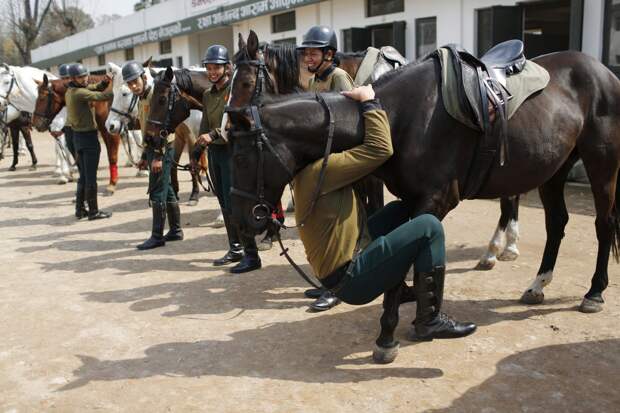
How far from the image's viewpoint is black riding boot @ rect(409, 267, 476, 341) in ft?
10.6

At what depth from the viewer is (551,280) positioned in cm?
466

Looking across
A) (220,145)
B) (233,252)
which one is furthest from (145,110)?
(233,252)

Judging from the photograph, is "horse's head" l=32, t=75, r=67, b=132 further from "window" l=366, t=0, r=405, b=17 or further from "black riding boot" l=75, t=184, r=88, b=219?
"window" l=366, t=0, r=405, b=17

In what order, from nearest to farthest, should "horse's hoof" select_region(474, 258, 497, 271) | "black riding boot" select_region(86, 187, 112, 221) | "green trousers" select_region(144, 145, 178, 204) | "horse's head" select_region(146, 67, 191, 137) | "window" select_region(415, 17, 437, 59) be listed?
"horse's hoof" select_region(474, 258, 497, 271) → "horse's head" select_region(146, 67, 191, 137) → "green trousers" select_region(144, 145, 178, 204) → "black riding boot" select_region(86, 187, 112, 221) → "window" select_region(415, 17, 437, 59)

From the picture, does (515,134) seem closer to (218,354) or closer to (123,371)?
(218,354)

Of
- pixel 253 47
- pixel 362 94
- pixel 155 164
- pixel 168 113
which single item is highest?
pixel 253 47

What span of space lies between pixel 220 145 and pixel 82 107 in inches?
129

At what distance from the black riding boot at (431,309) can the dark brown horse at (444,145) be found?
163 mm

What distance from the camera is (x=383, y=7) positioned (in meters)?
13.7

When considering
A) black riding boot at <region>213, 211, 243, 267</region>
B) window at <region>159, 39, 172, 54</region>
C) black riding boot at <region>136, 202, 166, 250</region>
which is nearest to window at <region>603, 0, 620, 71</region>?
black riding boot at <region>213, 211, 243, 267</region>

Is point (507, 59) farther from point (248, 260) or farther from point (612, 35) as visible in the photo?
point (612, 35)

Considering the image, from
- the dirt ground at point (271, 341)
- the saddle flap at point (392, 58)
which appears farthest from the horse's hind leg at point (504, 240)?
the saddle flap at point (392, 58)

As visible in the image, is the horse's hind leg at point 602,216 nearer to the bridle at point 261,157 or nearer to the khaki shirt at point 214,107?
the bridle at point 261,157

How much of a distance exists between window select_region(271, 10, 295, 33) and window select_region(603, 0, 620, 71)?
988cm
